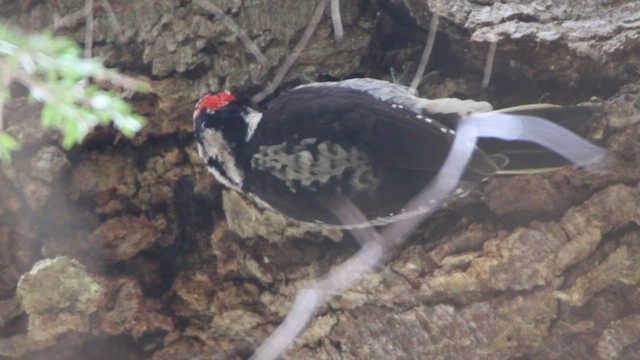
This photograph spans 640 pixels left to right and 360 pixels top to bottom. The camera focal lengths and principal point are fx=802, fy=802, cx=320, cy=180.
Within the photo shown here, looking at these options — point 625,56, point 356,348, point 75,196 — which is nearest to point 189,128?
point 75,196

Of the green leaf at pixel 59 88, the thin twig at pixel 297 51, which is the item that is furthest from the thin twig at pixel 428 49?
the green leaf at pixel 59 88

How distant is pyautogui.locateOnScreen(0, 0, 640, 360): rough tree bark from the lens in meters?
2.49

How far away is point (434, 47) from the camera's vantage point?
2.93 meters

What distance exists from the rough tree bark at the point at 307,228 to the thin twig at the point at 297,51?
0.03 metres

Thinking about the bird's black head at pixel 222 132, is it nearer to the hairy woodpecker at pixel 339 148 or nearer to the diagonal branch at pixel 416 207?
the hairy woodpecker at pixel 339 148

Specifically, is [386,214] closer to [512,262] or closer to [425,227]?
[425,227]

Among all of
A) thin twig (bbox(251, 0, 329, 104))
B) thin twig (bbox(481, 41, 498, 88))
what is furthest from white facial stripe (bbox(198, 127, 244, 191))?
thin twig (bbox(481, 41, 498, 88))

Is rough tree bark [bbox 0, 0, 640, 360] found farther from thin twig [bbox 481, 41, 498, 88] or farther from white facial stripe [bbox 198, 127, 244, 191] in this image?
white facial stripe [bbox 198, 127, 244, 191]

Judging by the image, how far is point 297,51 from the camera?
2863 millimetres

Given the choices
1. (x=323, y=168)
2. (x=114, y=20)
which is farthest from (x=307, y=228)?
(x=114, y=20)

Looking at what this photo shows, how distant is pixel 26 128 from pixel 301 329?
3.88 ft

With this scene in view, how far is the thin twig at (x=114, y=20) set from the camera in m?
2.71

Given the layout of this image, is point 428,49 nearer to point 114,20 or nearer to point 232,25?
point 232,25

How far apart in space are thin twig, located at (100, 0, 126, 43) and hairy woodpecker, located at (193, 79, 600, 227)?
390 mm
